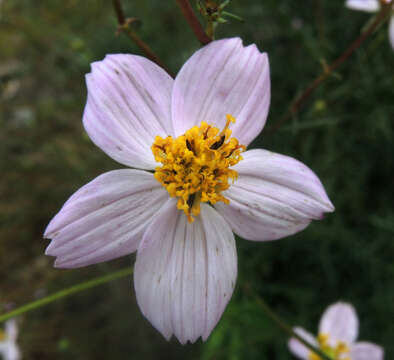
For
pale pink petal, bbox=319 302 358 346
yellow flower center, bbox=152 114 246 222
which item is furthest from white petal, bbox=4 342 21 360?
yellow flower center, bbox=152 114 246 222

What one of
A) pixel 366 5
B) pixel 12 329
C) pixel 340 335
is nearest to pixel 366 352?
pixel 340 335

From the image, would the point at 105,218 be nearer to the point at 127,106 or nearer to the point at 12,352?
the point at 127,106

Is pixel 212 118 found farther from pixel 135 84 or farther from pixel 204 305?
pixel 204 305

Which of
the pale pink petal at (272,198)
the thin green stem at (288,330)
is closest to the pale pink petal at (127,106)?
the pale pink petal at (272,198)

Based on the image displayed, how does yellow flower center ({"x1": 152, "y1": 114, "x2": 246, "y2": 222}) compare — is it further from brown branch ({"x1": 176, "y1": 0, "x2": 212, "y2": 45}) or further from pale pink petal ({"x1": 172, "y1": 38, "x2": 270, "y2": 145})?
brown branch ({"x1": 176, "y1": 0, "x2": 212, "y2": 45})

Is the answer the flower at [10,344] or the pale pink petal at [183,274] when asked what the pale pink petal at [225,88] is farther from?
the flower at [10,344]

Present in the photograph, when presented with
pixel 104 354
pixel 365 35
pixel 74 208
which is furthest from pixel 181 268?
pixel 104 354
